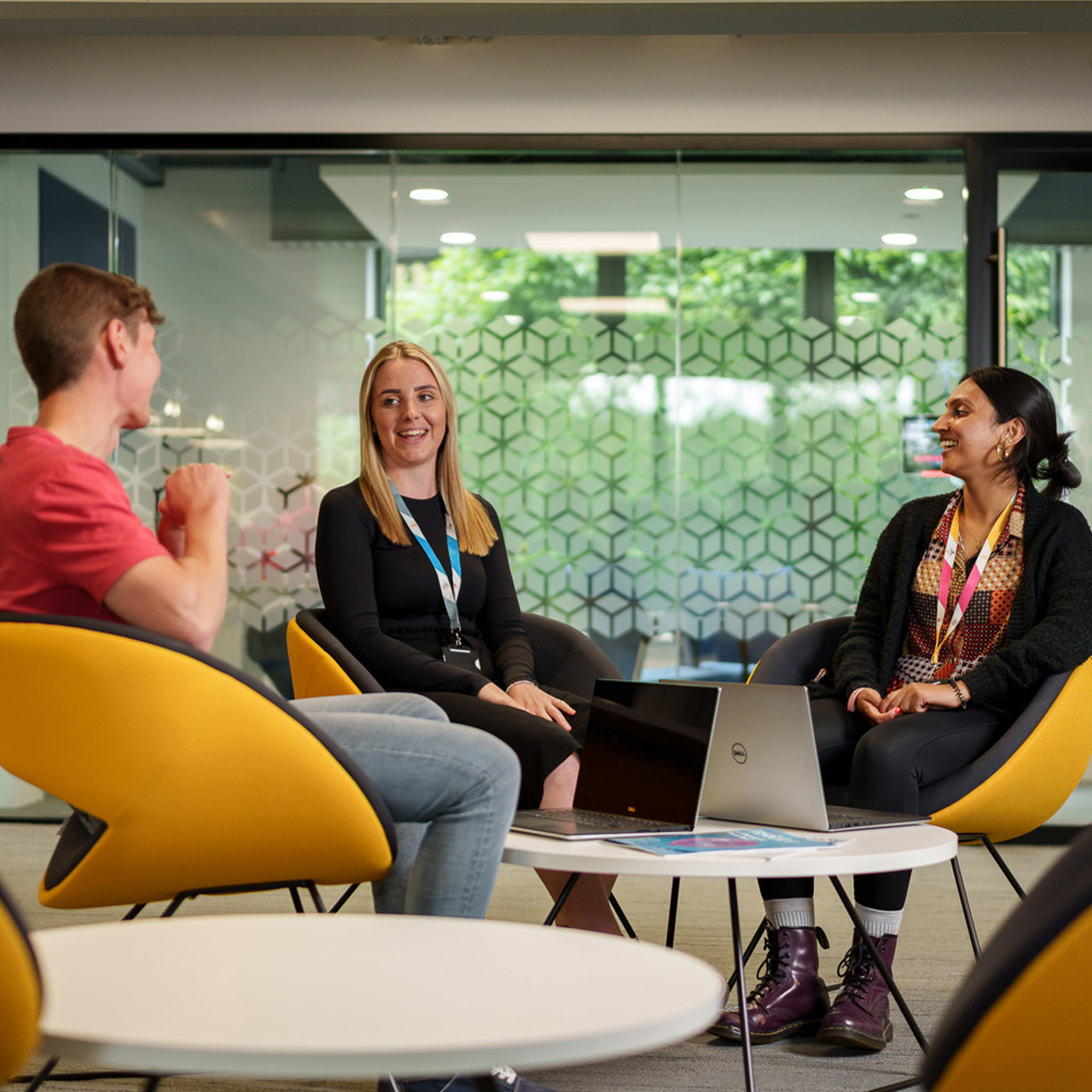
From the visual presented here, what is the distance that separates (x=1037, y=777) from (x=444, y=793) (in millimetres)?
1475

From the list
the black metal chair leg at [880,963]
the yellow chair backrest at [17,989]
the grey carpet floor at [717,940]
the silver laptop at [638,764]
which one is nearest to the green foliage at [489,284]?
the grey carpet floor at [717,940]

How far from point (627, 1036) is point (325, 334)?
464cm

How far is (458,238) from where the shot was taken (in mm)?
5238

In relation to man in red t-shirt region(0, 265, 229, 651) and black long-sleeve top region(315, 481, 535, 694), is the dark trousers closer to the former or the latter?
black long-sleeve top region(315, 481, 535, 694)

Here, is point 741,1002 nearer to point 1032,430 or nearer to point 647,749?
point 647,749

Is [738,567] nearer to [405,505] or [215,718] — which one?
[405,505]

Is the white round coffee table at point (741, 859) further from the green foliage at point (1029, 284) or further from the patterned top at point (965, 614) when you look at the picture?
the green foliage at point (1029, 284)

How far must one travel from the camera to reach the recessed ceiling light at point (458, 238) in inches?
206

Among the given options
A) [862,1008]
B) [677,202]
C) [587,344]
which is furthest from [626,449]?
[862,1008]

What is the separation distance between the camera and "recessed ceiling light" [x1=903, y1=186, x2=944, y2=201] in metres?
5.18

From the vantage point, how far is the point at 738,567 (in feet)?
17.1

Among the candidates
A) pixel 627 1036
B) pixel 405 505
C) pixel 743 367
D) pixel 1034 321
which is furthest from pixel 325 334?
pixel 627 1036

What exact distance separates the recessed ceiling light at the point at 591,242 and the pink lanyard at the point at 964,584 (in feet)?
8.05

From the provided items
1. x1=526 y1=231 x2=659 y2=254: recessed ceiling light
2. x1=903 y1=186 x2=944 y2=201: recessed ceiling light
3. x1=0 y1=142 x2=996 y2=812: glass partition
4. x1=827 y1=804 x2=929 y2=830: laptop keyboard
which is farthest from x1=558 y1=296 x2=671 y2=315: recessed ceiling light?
x1=827 y1=804 x2=929 y2=830: laptop keyboard
